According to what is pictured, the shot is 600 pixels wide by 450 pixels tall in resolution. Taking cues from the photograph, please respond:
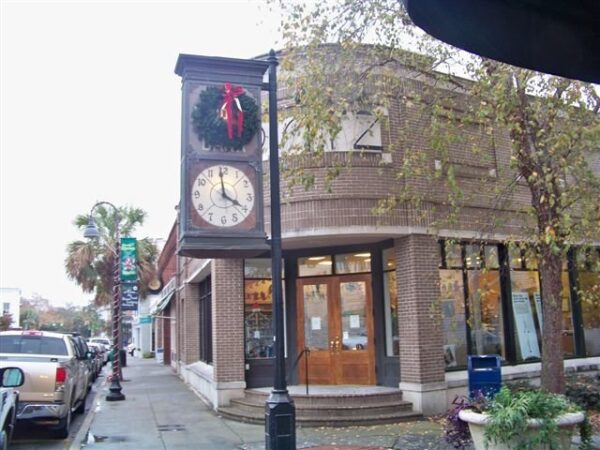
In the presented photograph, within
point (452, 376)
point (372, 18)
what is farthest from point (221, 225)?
point (452, 376)

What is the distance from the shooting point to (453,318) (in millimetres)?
14227

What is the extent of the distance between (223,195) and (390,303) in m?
6.98

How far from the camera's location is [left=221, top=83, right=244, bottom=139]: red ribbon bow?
8468 millimetres

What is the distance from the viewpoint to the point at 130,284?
21875 millimetres

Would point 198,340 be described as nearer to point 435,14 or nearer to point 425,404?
point 425,404

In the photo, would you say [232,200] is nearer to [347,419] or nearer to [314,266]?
[347,419]

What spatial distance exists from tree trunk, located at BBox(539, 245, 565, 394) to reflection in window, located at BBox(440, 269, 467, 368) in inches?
127

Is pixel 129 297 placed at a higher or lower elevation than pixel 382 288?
higher

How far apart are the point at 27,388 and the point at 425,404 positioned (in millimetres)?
7335

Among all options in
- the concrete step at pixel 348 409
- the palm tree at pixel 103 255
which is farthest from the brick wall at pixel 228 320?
the palm tree at pixel 103 255

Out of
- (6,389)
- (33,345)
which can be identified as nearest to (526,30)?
(6,389)

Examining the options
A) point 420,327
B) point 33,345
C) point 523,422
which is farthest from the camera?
point 420,327

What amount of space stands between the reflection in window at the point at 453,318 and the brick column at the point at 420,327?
63cm

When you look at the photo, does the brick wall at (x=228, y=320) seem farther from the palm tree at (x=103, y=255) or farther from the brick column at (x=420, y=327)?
the palm tree at (x=103, y=255)
